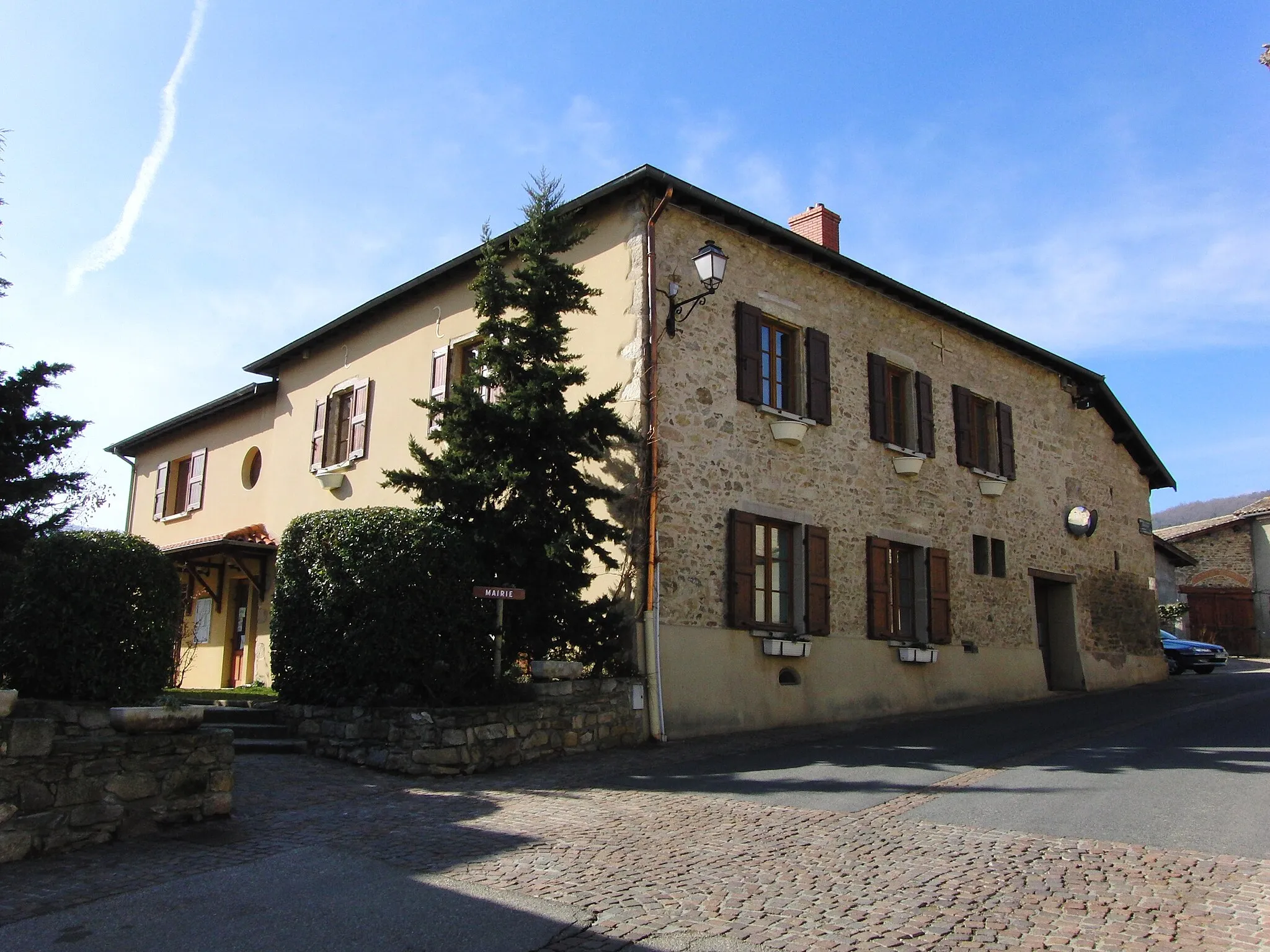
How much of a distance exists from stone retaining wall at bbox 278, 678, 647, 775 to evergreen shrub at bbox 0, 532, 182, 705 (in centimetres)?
166

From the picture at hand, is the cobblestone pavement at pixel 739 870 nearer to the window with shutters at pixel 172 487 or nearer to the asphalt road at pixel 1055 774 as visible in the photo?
the asphalt road at pixel 1055 774

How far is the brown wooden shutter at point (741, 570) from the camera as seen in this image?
11.3m

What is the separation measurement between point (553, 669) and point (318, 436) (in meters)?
8.18

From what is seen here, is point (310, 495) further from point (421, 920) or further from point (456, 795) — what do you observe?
point (421, 920)

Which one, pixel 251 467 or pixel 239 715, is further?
pixel 251 467

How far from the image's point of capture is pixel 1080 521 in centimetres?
1755

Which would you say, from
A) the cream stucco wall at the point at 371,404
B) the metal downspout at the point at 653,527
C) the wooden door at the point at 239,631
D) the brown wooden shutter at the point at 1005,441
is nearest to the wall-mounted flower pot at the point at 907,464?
the brown wooden shutter at the point at 1005,441

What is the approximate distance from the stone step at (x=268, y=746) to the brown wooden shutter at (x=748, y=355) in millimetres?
6082

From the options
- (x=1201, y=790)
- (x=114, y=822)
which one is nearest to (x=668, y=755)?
(x=1201, y=790)

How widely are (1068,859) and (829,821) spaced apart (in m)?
1.50

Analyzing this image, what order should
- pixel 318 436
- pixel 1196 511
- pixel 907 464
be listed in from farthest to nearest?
pixel 1196 511, pixel 318 436, pixel 907 464

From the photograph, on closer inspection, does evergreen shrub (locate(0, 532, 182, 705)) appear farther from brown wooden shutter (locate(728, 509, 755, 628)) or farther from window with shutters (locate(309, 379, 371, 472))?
window with shutters (locate(309, 379, 371, 472))

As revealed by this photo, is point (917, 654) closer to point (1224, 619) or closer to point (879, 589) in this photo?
point (879, 589)

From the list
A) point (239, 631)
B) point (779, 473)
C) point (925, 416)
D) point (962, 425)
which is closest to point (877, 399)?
point (925, 416)
